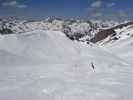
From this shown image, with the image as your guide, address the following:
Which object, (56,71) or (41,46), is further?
(41,46)

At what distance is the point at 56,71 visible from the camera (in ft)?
26.5

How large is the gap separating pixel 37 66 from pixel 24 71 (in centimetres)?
51

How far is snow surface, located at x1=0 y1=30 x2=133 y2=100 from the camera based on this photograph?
22.0 feet

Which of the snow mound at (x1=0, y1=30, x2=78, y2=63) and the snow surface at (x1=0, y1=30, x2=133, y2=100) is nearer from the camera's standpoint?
the snow surface at (x1=0, y1=30, x2=133, y2=100)

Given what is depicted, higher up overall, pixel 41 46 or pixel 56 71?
pixel 41 46

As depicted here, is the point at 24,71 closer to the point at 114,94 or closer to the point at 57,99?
the point at 57,99

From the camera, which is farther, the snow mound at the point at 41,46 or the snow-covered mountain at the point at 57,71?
the snow mound at the point at 41,46

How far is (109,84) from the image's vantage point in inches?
296

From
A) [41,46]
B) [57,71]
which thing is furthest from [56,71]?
[41,46]

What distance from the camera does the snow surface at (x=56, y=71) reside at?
670 cm

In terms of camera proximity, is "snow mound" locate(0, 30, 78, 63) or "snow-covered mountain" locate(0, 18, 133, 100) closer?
"snow-covered mountain" locate(0, 18, 133, 100)

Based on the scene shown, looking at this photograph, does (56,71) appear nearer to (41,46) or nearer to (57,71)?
(57,71)

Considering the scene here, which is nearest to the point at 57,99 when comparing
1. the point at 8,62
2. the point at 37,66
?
the point at 37,66

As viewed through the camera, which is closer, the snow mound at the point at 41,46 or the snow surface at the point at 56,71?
the snow surface at the point at 56,71
